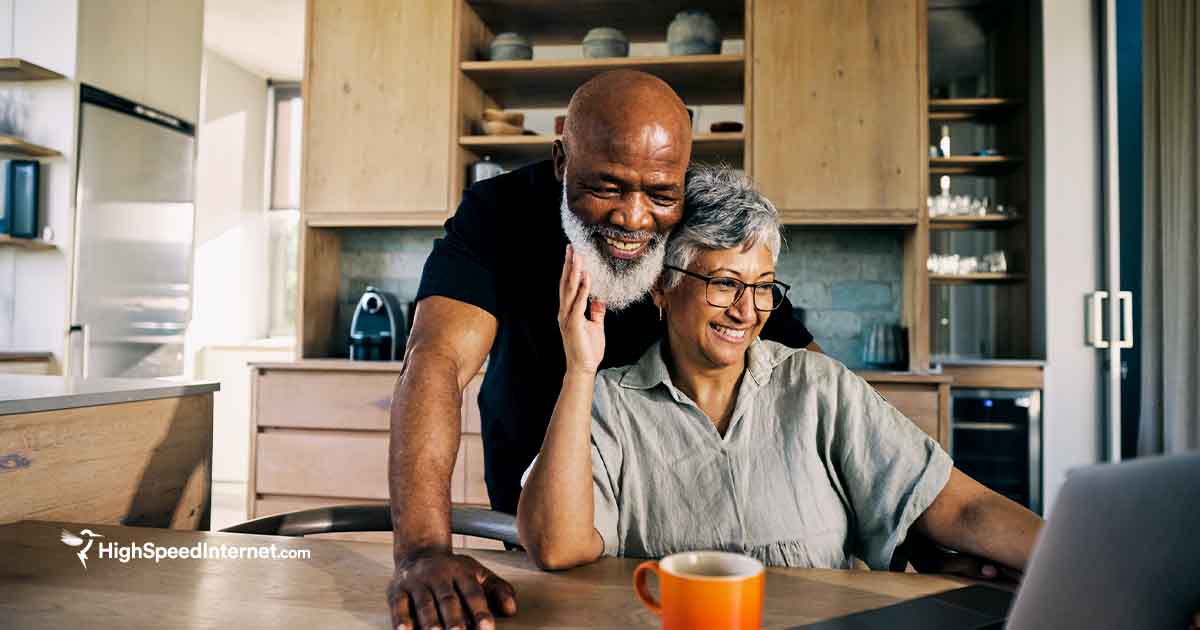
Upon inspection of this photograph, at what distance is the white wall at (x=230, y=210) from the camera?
5.71 metres

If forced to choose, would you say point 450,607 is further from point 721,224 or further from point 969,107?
point 969,107

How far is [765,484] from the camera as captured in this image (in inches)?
49.0

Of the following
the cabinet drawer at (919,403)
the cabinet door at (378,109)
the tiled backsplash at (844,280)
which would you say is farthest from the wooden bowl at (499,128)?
the cabinet drawer at (919,403)

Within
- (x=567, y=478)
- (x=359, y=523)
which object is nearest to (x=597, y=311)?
(x=567, y=478)

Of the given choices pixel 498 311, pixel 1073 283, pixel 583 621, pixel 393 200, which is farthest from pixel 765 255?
pixel 1073 283

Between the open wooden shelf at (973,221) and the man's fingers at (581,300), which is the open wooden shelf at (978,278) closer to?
the open wooden shelf at (973,221)

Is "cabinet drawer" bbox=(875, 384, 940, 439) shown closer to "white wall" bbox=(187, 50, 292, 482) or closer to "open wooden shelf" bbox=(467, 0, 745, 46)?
"open wooden shelf" bbox=(467, 0, 745, 46)

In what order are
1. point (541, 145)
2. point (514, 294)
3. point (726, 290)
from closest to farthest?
1. point (726, 290)
2. point (514, 294)
3. point (541, 145)

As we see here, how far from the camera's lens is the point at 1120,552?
52 cm

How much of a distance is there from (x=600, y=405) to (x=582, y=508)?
0.78 feet

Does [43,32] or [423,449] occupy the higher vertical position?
[43,32]

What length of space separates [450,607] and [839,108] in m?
2.90

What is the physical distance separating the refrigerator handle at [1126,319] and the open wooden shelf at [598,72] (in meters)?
1.94

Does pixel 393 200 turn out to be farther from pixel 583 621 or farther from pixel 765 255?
pixel 583 621
